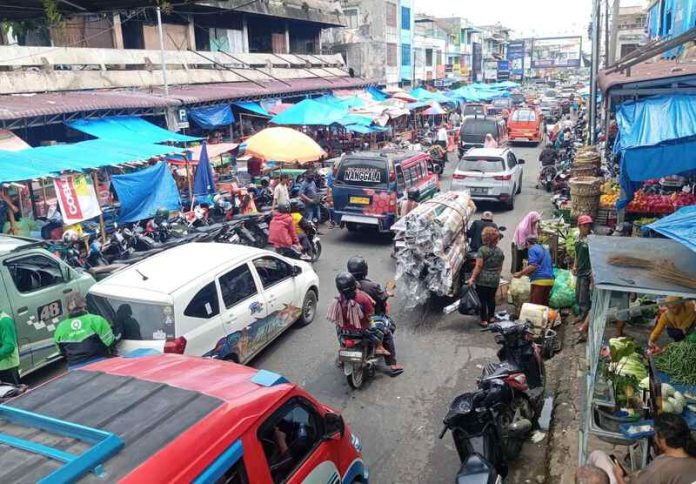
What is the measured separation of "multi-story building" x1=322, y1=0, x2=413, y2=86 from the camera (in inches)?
1566

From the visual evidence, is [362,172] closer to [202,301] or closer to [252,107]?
[202,301]

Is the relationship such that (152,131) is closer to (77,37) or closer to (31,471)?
(77,37)

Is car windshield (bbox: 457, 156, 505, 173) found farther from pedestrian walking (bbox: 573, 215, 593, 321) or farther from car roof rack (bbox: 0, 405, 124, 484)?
car roof rack (bbox: 0, 405, 124, 484)

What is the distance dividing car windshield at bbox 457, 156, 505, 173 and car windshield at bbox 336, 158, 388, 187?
4.10 meters

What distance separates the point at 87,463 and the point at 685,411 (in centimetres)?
435

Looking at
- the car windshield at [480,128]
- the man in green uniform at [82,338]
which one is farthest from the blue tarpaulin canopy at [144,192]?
the car windshield at [480,128]

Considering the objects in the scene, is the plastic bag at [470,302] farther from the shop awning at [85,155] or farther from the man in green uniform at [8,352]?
the shop awning at [85,155]

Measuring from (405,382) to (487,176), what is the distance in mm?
9672

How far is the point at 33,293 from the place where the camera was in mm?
7004

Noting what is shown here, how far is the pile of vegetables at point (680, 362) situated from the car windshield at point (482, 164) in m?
10.8

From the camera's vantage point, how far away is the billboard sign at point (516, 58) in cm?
8456

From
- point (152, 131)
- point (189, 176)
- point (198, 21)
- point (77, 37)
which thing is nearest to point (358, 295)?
point (189, 176)

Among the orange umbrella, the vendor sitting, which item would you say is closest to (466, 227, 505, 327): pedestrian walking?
the vendor sitting

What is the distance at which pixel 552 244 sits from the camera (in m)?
10.5
